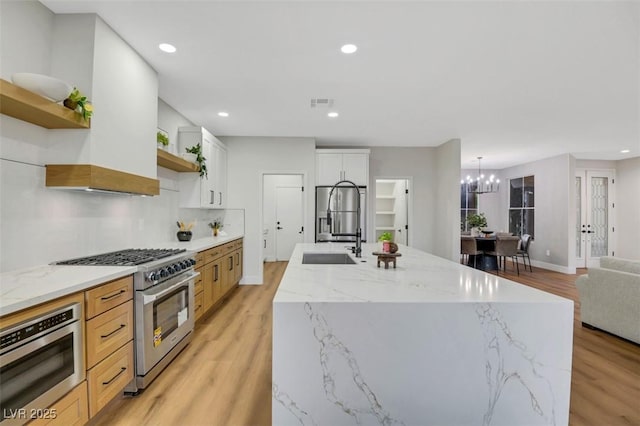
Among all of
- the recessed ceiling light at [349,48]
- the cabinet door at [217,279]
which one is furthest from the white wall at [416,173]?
the recessed ceiling light at [349,48]

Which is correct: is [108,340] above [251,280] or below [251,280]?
above

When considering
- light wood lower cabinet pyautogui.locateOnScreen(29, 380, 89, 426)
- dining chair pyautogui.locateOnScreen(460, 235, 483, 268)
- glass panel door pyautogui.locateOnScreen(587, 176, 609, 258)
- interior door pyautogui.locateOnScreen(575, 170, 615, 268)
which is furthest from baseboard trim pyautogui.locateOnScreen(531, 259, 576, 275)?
light wood lower cabinet pyautogui.locateOnScreen(29, 380, 89, 426)

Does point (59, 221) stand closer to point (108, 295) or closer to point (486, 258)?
point (108, 295)

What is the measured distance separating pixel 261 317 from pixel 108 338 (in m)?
2.06

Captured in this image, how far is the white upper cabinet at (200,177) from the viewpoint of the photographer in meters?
4.25

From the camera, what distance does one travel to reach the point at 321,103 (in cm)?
380

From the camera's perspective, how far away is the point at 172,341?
2.64 meters

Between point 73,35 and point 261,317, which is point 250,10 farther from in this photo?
point 261,317

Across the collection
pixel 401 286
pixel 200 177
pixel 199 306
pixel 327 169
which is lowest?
pixel 199 306

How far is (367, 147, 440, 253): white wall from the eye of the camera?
625cm

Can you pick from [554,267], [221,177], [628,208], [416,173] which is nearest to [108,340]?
[221,177]

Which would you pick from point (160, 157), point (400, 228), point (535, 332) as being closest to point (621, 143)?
point (400, 228)

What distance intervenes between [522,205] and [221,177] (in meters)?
7.76

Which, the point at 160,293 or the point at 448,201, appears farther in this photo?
the point at 448,201
